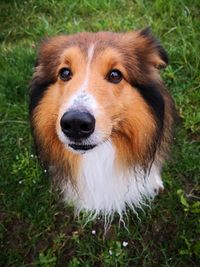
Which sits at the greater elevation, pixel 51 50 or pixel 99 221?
pixel 51 50

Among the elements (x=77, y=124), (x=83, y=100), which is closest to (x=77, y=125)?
(x=77, y=124)

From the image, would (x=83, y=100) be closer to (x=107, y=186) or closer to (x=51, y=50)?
(x=51, y=50)

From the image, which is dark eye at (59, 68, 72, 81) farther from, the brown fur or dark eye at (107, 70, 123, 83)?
dark eye at (107, 70, 123, 83)

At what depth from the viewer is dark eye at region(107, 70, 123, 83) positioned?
6.81ft

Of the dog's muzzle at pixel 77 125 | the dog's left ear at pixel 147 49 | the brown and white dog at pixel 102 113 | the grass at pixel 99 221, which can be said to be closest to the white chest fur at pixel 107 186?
the brown and white dog at pixel 102 113

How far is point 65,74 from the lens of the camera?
84.1 inches

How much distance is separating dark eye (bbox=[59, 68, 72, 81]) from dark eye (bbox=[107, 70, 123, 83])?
0.20 m

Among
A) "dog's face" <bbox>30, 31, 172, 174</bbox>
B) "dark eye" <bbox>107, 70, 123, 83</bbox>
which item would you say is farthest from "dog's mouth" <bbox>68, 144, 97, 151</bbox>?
"dark eye" <bbox>107, 70, 123, 83</bbox>

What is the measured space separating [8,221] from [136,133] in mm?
1250

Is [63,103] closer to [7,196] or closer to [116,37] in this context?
[116,37]

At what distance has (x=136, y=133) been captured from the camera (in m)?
2.19

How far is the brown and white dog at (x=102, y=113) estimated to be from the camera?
1.95 meters

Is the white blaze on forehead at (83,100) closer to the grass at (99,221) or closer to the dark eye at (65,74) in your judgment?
the dark eye at (65,74)

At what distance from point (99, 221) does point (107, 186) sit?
438 millimetres
